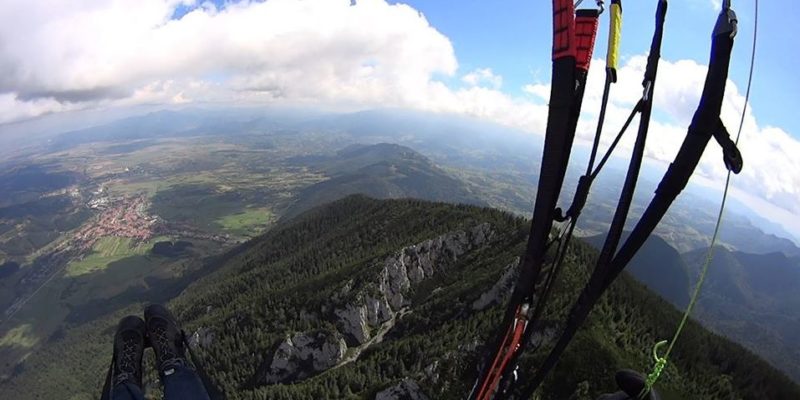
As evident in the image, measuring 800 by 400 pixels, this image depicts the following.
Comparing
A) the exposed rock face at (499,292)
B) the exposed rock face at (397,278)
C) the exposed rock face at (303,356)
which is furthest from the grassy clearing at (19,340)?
the exposed rock face at (499,292)

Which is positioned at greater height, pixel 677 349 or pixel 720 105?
pixel 720 105

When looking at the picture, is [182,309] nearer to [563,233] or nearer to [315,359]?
[315,359]

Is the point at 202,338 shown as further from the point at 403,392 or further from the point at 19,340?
the point at 19,340

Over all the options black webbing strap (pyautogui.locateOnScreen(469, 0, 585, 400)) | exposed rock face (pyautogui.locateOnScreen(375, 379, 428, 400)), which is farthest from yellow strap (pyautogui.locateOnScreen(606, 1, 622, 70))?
exposed rock face (pyautogui.locateOnScreen(375, 379, 428, 400))

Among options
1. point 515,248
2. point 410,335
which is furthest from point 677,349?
point 410,335

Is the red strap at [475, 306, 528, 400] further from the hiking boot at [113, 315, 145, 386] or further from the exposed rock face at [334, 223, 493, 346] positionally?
the exposed rock face at [334, 223, 493, 346]

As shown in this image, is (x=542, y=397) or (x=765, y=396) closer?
(x=542, y=397)

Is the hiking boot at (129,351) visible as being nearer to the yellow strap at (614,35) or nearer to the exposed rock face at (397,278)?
the yellow strap at (614,35)
